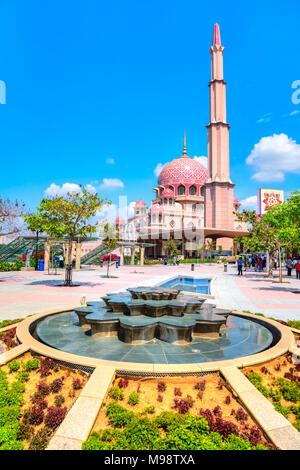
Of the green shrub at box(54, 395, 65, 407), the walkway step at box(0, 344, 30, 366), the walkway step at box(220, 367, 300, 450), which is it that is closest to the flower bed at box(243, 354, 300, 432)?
the walkway step at box(220, 367, 300, 450)

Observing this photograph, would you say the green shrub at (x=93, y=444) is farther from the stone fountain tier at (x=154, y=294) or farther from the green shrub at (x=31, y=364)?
the stone fountain tier at (x=154, y=294)

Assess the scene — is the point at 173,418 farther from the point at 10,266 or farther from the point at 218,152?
the point at 218,152

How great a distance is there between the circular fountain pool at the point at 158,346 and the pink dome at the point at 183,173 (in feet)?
199

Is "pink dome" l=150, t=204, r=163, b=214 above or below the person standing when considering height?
above

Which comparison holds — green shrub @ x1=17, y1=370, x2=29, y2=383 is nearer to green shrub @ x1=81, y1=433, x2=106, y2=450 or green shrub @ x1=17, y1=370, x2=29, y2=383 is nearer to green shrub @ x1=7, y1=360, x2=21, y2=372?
green shrub @ x1=7, y1=360, x2=21, y2=372

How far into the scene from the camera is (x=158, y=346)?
201 inches

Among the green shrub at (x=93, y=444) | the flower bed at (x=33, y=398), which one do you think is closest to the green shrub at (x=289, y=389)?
the green shrub at (x=93, y=444)

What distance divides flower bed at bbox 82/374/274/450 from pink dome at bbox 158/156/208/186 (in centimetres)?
6301

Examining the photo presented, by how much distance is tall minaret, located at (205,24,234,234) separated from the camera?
52000mm

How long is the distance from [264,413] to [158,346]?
2.30 m

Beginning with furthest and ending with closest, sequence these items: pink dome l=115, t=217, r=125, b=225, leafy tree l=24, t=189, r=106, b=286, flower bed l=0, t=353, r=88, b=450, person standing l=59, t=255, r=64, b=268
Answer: pink dome l=115, t=217, r=125, b=225 < person standing l=59, t=255, r=64, b=268 < leafy tree l=24, t=189, r=106, b=286 < flower bed l=0, t=353, r=88, b=450

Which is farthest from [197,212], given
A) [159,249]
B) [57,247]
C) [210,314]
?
[210,314]

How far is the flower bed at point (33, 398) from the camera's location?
2.83 metres

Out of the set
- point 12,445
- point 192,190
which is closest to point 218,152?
point 192,190
